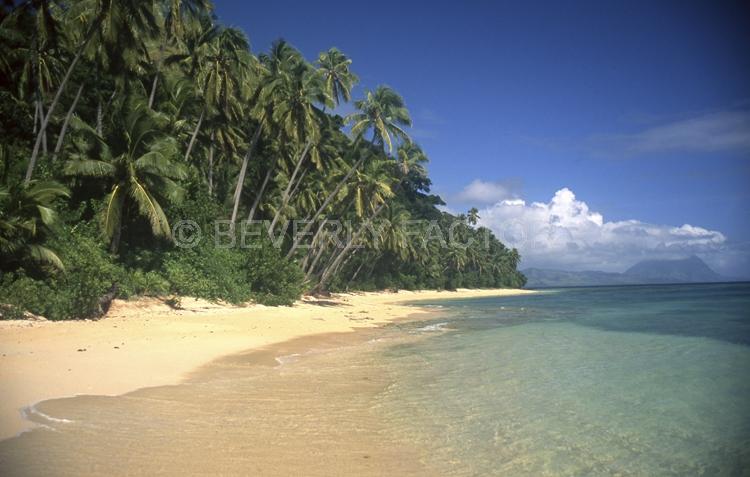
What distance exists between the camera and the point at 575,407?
6848 mm

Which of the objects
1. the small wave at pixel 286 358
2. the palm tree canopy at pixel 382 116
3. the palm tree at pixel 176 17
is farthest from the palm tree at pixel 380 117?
the small wave at pixel 286 358

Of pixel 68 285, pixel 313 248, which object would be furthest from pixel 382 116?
pixel 68 285

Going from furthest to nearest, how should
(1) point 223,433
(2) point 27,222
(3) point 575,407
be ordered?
(2) point 27,222 < (3) point 575,407 < (1) point 223,433

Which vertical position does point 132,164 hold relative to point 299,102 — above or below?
below

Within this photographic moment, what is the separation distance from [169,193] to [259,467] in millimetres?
16356

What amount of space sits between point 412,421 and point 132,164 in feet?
52.3

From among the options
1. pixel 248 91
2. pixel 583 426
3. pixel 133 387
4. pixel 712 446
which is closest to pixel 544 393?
pixel 583 426

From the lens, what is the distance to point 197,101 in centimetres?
2500

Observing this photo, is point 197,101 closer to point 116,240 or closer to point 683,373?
point 116,240

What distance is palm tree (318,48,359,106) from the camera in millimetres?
32062

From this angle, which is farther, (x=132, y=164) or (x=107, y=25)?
(x=132, y=164)

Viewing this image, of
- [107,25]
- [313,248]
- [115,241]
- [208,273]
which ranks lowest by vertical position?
[208,273]

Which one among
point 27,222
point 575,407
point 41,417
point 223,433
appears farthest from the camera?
point 27,222

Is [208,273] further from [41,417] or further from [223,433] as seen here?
[223,433]
